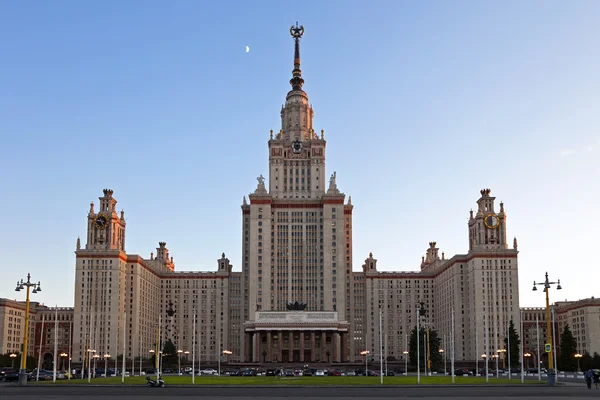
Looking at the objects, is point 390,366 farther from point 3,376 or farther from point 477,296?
point 3,376

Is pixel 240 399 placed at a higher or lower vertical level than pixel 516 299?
lower

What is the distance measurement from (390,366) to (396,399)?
137m

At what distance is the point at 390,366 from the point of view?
7530 inches

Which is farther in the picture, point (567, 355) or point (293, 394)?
point (567, 355)

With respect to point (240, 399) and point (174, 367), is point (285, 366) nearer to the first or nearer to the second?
point (174, 367)

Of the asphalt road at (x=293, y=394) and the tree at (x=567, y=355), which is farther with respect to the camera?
the tree at (x=567, y=355)

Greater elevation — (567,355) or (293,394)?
(293,394)

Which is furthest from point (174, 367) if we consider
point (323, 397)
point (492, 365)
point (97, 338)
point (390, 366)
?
point (323, 397)

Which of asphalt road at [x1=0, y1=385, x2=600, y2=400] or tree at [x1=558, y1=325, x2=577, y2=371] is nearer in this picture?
asphalt road at [x1=0, y1=385, x2=600, y2=400]

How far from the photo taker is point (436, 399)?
57.7m

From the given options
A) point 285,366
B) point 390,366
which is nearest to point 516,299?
point 390,366

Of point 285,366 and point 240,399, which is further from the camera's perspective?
point 285,366

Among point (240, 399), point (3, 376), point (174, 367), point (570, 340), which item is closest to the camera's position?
point (240, 399)

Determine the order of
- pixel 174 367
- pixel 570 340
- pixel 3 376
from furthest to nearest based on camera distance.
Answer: pixel 174 367 < pixel 570 340 < pixel 3 376
